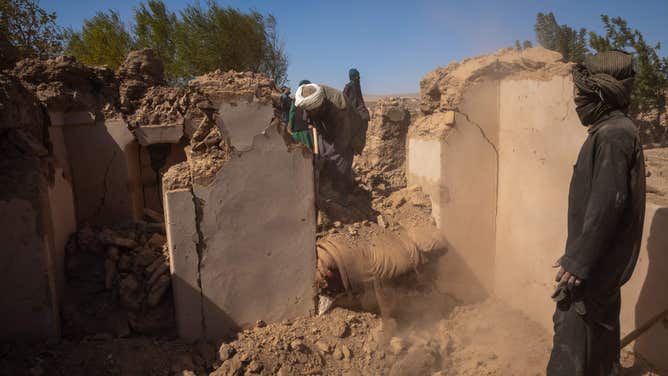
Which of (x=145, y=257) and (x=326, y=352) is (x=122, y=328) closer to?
(x=145, y=257)

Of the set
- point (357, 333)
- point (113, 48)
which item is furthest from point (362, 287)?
point (113, 48)

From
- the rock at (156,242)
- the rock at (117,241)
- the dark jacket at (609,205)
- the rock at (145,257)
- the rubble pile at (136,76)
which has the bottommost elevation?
the rock at (145,257)

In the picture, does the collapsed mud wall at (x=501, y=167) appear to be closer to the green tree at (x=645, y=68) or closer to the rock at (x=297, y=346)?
the rock at (x=297, y=346)

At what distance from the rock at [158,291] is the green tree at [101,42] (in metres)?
16.4

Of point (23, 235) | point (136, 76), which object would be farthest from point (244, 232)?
point (136, 76)

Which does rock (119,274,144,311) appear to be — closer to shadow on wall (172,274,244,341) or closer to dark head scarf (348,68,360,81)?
shadow on wall (172,274,244,341)

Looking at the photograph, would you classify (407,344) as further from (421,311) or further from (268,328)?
(268,328)

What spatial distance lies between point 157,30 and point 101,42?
2.30 m

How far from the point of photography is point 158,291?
3322 millimetres

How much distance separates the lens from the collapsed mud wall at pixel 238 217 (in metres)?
3.05

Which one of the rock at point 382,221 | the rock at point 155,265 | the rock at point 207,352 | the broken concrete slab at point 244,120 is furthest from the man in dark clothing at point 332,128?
the rock at point 207,352

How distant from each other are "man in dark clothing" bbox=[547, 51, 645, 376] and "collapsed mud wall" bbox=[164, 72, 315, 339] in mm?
1876

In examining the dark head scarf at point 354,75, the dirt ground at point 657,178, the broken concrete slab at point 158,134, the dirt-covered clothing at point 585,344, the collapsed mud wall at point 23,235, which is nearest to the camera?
the dirt-covered clothing at point 585,344

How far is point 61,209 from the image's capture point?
3.67 meters
